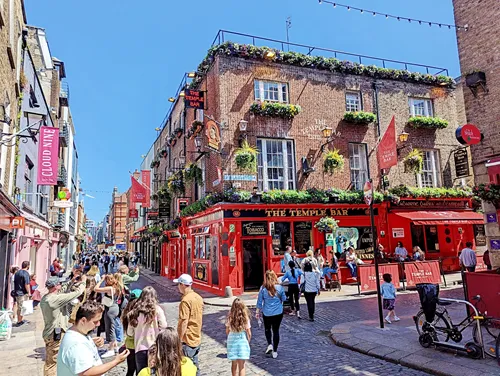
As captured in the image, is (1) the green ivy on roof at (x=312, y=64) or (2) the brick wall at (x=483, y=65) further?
(1) the green ivy on roof at (x=312, y=64)

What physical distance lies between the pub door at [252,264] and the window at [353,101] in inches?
343

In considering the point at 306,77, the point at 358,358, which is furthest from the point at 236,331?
the point at 306,77

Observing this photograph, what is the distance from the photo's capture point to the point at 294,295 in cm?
1070

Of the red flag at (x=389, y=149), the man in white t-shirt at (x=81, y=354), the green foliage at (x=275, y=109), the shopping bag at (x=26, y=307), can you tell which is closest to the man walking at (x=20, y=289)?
the shopping bag at (x=26, y=307)

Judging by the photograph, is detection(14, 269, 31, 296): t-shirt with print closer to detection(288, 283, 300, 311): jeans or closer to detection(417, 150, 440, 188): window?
detection(288, 283, 300, 311): jeans

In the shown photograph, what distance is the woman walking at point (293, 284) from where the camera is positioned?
10430 millimetres

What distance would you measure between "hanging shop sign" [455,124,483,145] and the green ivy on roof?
33.5ft

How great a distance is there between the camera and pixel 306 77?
724 inches

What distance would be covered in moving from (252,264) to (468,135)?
35.1ft

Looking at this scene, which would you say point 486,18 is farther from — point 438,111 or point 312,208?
point 438,111

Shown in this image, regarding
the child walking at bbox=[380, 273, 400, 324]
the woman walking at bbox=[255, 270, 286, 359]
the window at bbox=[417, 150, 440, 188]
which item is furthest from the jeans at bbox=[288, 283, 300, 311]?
the window at bbox=[417, 150, 440, 188]

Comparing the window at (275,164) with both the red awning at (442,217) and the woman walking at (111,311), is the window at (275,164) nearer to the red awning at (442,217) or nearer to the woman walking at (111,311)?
the red awning at (442,217)

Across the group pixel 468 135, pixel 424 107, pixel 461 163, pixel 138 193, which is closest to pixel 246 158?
pixel 468 135

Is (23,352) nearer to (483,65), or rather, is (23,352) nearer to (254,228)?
(254,228)
